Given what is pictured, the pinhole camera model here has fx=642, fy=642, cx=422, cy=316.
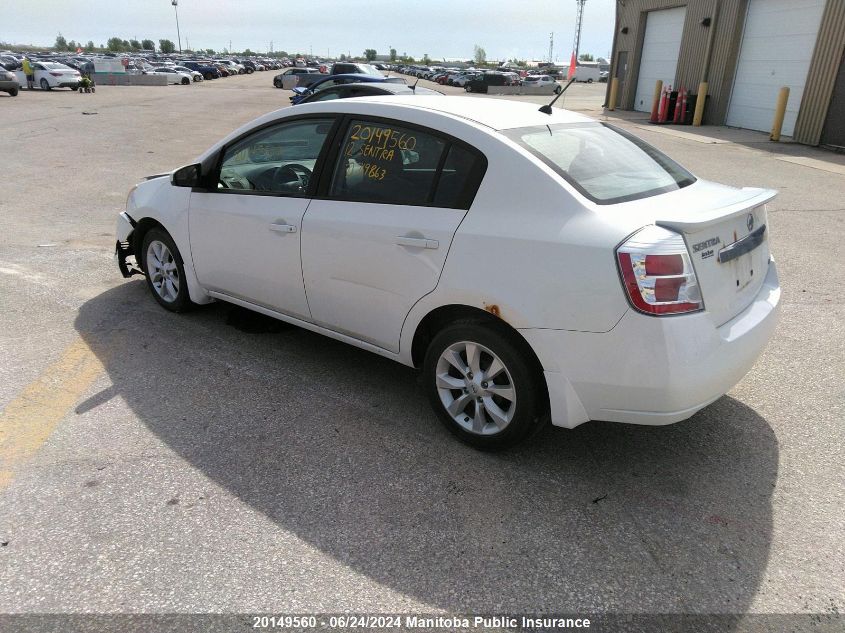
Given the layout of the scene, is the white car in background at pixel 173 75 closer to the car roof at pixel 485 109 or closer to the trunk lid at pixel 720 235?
the car roof at pixel 485 109

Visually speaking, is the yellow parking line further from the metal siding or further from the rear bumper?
the metal siding

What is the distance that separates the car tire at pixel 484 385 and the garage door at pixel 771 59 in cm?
1792

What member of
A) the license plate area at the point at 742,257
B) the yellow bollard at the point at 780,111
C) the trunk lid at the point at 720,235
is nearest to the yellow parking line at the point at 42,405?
the trunk lid at the point at 720,235

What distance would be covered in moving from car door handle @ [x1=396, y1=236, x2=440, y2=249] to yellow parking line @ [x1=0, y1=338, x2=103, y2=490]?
211 cm

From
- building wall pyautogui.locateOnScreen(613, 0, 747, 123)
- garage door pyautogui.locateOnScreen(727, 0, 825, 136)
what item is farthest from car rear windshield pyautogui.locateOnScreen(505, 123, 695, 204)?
building wall pyautogui.locateOnScreen(613, 0, 747, 123)

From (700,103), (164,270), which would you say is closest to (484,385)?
(164,270)

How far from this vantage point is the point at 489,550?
2.61 meters

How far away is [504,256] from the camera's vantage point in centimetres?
290

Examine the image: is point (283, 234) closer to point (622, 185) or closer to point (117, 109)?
point (622, 185)

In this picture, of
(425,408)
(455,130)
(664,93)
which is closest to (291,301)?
(425,408)

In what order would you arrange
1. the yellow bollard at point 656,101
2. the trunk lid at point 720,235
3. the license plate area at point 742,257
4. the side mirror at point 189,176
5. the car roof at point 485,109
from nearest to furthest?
the trunk lid at point 720,235, the license plate area at point 742,257, the car roof at point 485,109, the side mirror at point 189,176, the yellow bollard at point 656,101

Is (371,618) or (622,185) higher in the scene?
(622,185)

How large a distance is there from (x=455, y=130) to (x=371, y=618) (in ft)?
7.34

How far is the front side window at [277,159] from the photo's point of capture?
3.84m
